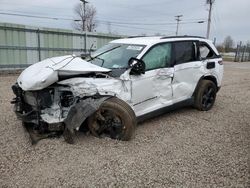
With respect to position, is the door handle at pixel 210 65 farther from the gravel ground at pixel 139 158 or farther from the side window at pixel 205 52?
the gravel ground at pixel 139 158

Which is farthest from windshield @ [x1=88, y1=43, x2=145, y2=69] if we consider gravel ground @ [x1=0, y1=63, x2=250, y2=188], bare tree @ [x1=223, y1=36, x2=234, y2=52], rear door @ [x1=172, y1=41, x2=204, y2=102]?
bare tree @ [x1=223, y1=36, x2=234, y2=52]

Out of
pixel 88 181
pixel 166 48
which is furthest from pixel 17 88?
pixel 166 48

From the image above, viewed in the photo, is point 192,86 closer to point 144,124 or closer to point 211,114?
point 211,114

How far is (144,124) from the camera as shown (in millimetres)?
5051

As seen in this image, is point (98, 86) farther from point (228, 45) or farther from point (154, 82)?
point (228, 45)

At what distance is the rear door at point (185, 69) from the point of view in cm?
529

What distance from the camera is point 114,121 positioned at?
4.13m

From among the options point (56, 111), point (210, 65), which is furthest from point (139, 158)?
point (210, 65)

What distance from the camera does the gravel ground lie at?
122 inches

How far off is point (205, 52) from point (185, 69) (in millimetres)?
1072

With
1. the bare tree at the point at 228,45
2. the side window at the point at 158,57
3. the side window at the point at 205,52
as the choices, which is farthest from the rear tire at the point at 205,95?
the bare tree at the point at 228,45

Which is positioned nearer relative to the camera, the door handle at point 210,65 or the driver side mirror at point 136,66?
the driver side mirror at point 136,66

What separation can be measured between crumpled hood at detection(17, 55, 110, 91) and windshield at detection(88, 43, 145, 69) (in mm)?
449

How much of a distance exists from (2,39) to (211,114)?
386 inches
